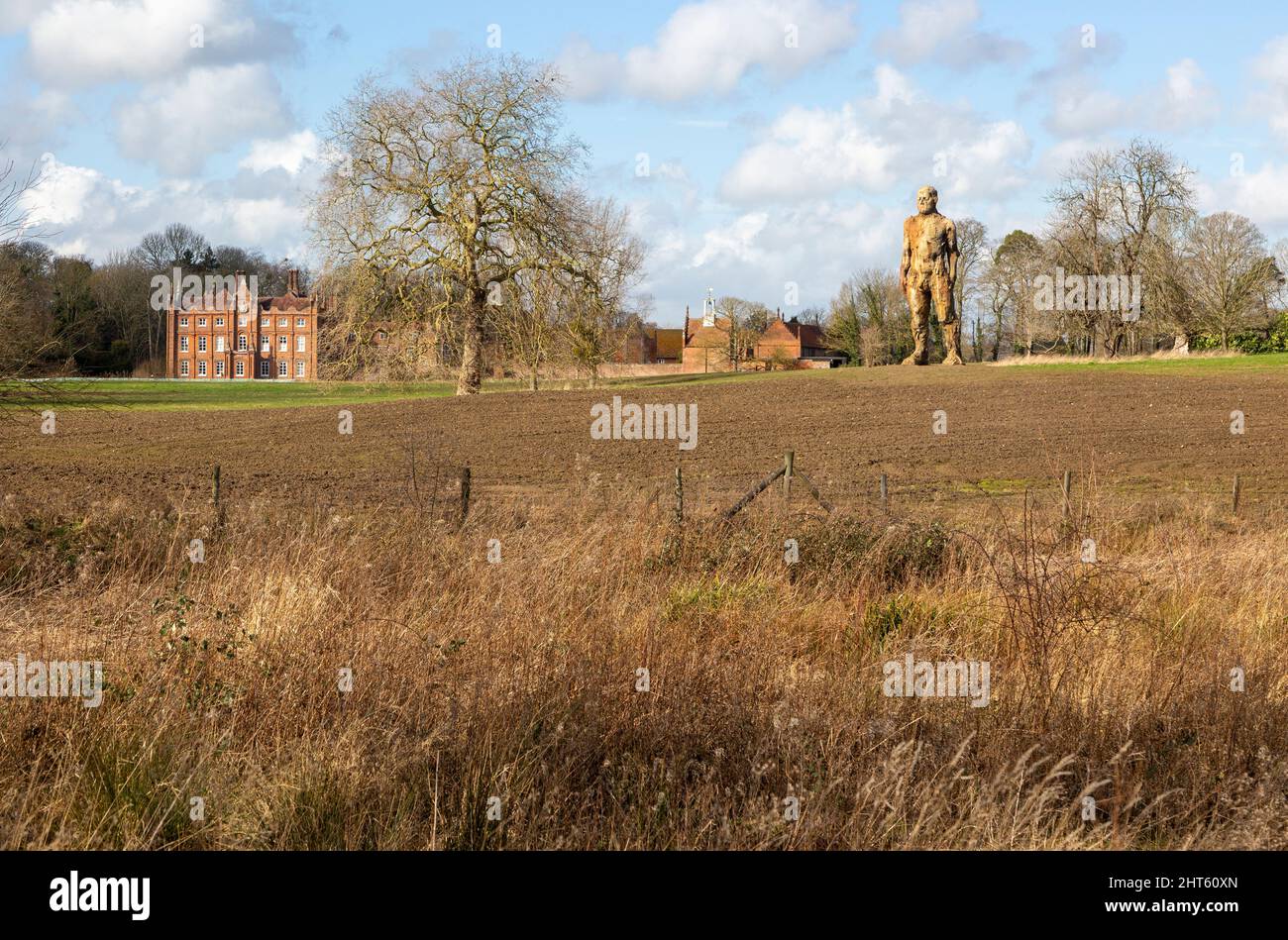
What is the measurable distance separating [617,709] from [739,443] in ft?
80.5

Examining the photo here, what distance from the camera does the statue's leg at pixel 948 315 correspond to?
47938 millimetres

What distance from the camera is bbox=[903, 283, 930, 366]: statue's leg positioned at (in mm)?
48562

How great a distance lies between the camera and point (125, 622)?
22.4 ft

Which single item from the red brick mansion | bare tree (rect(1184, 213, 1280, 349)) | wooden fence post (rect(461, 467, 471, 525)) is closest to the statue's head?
bare tree (rect(1184, 213, 1280, 349))

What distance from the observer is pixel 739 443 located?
29.9m

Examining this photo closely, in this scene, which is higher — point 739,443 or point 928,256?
point 928,256

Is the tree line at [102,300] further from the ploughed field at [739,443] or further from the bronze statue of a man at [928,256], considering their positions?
the bronze statue of a man at [928,256]

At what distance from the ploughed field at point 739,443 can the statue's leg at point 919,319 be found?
365cm

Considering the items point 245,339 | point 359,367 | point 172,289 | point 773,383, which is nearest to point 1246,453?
point 773,383

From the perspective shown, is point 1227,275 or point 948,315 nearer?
point 948,315

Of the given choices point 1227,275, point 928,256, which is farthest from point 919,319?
point 1227,275

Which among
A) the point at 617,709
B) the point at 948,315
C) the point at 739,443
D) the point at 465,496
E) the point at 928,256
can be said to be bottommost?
the point at 617,709

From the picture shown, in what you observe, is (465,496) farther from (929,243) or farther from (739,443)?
(929,243)

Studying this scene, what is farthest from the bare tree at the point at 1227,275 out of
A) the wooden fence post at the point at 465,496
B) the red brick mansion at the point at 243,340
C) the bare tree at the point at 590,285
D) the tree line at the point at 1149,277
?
the red brick mansion at the point at 243,340
